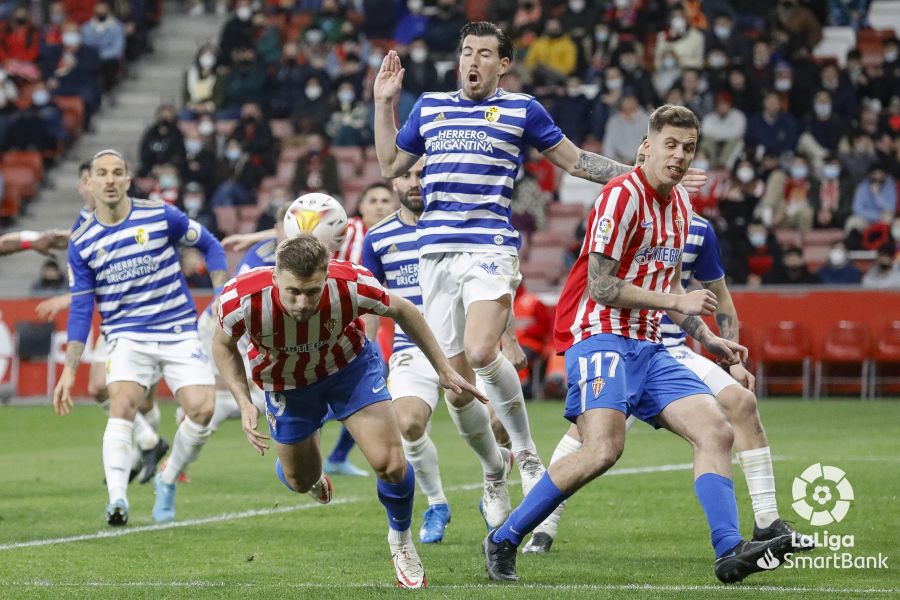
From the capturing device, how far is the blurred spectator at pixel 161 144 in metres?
26.1

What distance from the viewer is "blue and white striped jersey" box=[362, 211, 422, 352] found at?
10.1 metres

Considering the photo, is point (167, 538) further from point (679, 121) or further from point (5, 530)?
point (679, 121)

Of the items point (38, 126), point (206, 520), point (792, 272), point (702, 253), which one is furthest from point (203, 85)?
point (702, 253)

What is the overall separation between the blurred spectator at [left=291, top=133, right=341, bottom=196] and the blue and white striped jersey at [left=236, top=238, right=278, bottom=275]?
11764 millimetres

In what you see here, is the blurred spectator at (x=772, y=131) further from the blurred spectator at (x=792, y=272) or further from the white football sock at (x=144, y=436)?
the white football sock at (x=144, y=436)

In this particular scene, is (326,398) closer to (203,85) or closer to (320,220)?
(320,220)

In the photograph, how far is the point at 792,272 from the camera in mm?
21109

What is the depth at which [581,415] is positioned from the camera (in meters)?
7.40

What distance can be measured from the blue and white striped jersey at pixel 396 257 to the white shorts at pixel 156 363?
1.52m

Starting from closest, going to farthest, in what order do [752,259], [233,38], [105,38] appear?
1. [752,259]
2. [233,38]
3. [105,38]

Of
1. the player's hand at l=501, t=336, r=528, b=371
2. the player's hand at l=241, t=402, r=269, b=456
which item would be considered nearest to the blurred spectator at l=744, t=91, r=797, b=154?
the player's hand at l=501, t=336, r=528, b=371

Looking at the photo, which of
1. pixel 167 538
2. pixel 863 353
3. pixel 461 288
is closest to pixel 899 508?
pixel 461 288

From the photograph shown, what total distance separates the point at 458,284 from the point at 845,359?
12.6 meters

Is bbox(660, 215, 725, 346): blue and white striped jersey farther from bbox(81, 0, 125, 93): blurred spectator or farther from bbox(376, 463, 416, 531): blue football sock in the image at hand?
bbox(81, 0, 125, 93): blurred spectator
